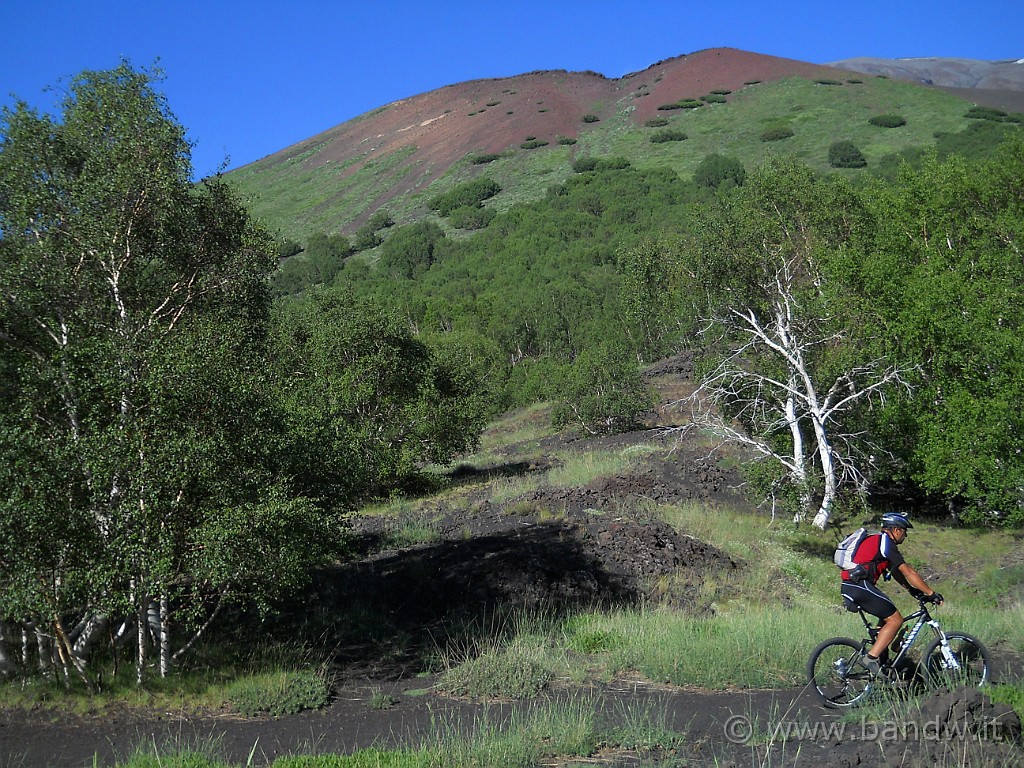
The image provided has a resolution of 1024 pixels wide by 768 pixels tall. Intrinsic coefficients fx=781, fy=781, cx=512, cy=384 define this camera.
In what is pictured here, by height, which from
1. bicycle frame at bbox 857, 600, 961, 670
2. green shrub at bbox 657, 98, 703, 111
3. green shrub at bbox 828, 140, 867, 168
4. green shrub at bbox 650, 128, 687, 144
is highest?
green shrub at bbox 657, 98, 703, 111

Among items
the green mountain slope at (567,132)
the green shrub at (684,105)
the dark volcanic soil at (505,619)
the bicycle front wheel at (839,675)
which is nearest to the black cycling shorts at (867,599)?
the bicycle front wheel at (839,675)

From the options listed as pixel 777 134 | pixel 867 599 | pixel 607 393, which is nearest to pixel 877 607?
pixel 867 599

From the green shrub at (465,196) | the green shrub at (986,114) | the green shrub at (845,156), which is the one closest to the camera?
the green shrub at (845,156)

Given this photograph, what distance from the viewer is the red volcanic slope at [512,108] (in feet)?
340

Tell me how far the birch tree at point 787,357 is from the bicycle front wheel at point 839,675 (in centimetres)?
1037

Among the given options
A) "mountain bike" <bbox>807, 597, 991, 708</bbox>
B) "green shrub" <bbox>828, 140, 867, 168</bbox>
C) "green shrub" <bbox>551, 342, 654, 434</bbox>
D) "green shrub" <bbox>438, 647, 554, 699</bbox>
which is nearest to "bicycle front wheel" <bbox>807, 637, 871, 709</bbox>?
"mountain bike" <bbox>807, 597, 991, 708</bbox>

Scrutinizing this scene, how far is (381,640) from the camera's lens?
33.0 feet

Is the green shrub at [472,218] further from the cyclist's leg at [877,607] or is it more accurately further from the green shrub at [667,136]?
the cyclist's leg at [877,607]

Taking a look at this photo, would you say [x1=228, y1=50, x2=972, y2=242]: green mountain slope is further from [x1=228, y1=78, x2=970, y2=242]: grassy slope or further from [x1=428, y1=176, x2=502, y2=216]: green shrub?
[x1=428, y1=176, x2=502, y2=216]: green shrub

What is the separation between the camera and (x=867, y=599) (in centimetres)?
650

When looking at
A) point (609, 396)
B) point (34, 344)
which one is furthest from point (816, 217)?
point (34, 344)

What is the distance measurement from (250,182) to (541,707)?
4529 inches

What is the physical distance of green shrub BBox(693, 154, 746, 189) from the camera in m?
68.1

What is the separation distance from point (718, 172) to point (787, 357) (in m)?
56.3
